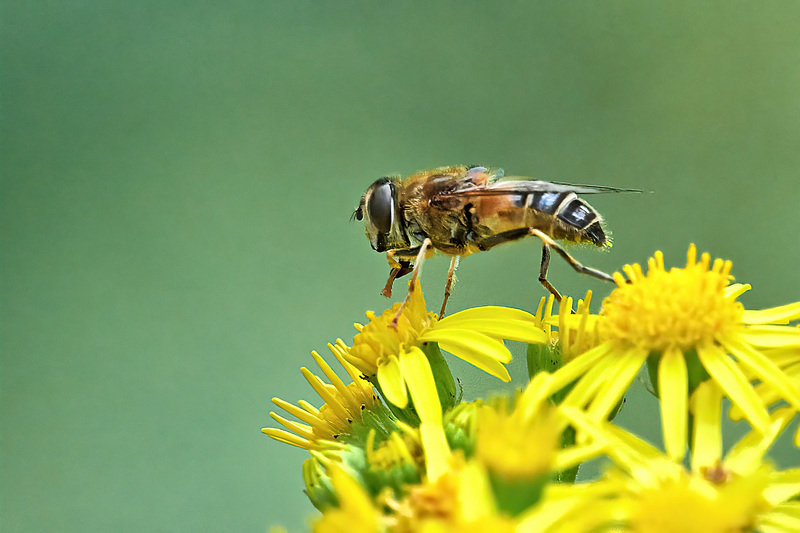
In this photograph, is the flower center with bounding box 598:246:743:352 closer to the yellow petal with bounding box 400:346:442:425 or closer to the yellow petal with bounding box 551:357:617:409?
the yellow petal with bounding box 551:357:617:409

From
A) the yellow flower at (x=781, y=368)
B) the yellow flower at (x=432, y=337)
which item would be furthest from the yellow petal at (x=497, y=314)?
the yellow flower at (x=781, y=368)

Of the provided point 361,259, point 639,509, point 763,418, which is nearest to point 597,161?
point 361,259

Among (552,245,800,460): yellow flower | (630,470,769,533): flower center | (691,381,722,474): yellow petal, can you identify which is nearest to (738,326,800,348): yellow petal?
(552,245,800,460): yellow flower

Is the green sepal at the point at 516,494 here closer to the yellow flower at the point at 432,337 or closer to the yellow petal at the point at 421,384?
the yellow petal at the point at 421,384

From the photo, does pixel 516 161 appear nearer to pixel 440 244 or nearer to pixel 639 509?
pixel 440 244

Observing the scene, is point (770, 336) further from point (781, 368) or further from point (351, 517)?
point (351, 517)

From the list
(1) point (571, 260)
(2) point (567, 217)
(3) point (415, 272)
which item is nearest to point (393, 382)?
(3) point (415, 272)
